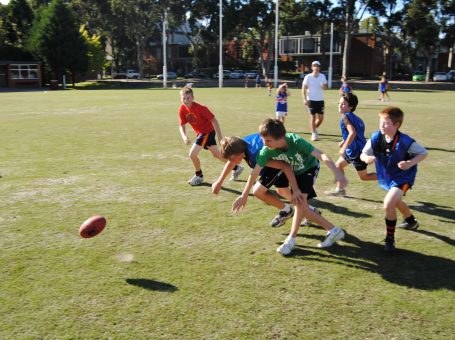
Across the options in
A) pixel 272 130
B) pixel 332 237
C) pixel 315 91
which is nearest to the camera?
pixel 272 130

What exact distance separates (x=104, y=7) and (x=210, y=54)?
76.5 feet

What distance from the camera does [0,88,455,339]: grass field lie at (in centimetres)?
353

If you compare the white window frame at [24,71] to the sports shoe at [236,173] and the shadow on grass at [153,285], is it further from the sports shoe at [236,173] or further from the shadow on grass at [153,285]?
the shadow on grass at [153,285]

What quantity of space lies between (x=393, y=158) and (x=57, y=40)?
5561 cm

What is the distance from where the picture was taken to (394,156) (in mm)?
4906

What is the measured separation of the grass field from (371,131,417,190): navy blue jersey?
2.55 ft

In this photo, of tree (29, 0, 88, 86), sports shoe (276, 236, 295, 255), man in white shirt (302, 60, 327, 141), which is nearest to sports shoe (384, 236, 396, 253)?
sports shoe (276, 236, 295, 255)

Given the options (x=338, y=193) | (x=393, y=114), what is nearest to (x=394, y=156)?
(x=393, y=114)

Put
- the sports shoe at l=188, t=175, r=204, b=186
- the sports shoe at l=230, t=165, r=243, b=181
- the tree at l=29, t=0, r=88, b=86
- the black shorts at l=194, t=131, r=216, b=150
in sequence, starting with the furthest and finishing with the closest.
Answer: the tree at l=29, t=0, r=88, b=86
the sports shoe at l=230, t=165, r=243, b=181
the black shorts at l=194, t=131, r=216, b=150
the sports shoe at l=188, t=175, r=204, b=186

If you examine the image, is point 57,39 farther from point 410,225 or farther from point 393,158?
point 393,158

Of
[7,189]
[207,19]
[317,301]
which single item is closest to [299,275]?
[317,301]

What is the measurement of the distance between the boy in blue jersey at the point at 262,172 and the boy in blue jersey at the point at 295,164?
0.11 m

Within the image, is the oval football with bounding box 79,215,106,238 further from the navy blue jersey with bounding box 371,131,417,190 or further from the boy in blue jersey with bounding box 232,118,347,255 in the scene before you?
the navy blue jersey with bounding box 371,131,417,190

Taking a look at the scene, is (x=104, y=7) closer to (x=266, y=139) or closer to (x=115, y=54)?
(x=115, y=54)
